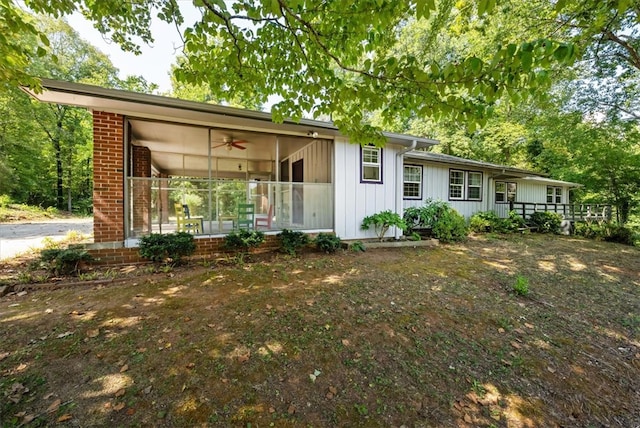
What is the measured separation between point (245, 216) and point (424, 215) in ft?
19.2

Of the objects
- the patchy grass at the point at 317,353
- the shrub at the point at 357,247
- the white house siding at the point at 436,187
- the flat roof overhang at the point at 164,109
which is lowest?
the patchy grass at the point at 317,353

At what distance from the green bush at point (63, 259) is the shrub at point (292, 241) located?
11.6 feet

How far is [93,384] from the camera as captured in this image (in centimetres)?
198

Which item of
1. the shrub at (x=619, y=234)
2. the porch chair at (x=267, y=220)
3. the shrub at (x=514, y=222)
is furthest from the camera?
the shrub at (x=514, y=222)

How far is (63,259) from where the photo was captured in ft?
13.9

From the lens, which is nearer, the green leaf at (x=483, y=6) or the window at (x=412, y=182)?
the green leaf at (x=483, y=6)

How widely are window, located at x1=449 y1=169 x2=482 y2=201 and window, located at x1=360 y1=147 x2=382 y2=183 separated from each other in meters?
5.28

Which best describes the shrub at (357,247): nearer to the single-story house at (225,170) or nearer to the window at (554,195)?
the single-story house at (225,170)

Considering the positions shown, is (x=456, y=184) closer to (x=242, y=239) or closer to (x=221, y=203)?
(x=242, y=239)

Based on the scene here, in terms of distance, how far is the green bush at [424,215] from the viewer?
29.0 ft

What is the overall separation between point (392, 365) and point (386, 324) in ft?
2.31

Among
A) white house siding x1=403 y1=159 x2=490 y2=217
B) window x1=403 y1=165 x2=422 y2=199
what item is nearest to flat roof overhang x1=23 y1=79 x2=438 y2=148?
window x1=403 y1=165 x2=422 y2=199

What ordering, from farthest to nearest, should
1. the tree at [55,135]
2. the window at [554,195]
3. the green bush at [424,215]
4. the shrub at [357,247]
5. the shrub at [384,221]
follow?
the tree at [55,135] → the window at [554,195] → the green bush at [424,215] → the shrub at [384,221] → the shrub at [357,247]

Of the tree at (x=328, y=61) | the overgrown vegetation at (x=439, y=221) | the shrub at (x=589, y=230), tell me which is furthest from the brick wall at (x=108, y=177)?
the shrub at (x=589, y=230)
